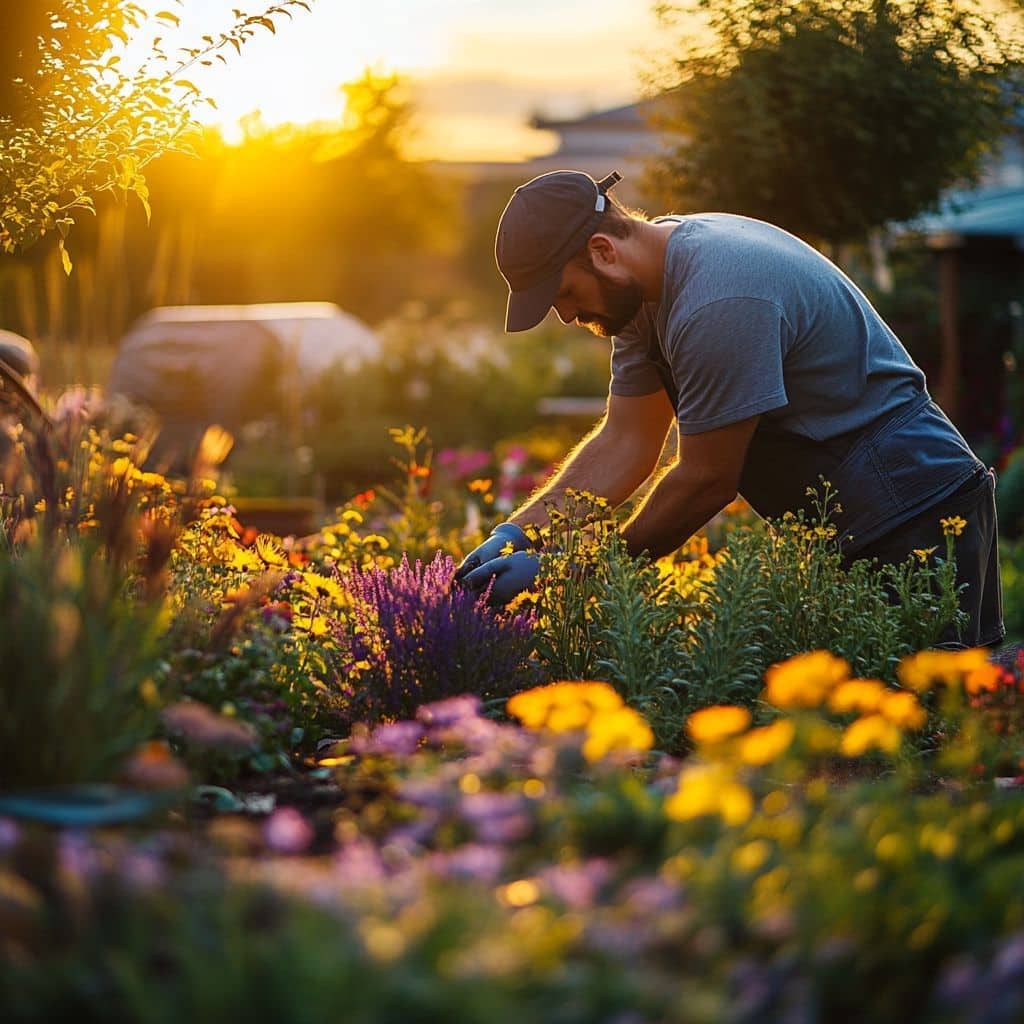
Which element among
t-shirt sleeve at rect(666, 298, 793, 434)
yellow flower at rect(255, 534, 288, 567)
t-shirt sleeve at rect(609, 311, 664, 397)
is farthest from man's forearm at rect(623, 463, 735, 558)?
yellow flower at rect(255, 534, 288, 567)

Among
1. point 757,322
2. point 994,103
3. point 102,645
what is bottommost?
point 102,645

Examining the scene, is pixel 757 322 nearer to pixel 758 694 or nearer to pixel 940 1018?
pixel 758 694

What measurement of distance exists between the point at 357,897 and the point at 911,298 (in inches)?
487

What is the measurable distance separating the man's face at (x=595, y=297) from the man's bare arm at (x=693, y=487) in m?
0.43

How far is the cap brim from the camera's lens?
3.94m

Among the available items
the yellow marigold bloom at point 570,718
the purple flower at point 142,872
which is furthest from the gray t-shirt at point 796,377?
the purple flower at point 142,872

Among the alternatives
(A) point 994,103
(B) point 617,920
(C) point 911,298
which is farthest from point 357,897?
(C) point 911,298

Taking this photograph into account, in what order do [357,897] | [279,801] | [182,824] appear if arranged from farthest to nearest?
[279,801] < [182,824] < [357,897]

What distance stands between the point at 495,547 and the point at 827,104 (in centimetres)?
533

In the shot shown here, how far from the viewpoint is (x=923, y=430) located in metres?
4.11

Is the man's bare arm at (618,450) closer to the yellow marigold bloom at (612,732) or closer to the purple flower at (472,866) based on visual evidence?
the yellow marigold bloom at (612,732)

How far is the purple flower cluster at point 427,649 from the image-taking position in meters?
3.50

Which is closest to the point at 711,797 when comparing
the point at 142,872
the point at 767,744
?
the point at 767,744

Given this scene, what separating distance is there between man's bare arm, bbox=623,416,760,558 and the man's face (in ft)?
1.41
